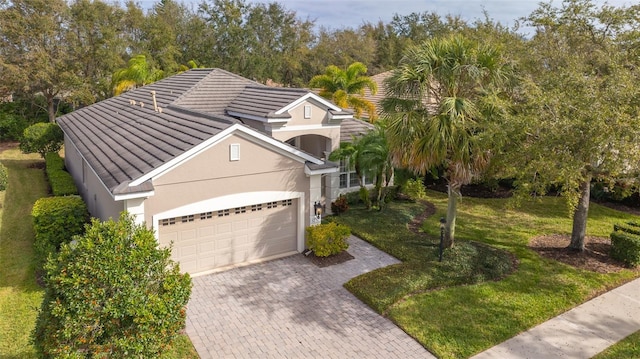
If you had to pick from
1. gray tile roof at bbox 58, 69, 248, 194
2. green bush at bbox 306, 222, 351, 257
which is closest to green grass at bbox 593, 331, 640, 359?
green bush at bbox 306, 222, 351, 257

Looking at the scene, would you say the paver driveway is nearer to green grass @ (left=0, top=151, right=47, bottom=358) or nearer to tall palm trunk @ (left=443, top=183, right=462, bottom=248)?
tall palm trunk @ (left=443, top=183, right=462, bottom=248)

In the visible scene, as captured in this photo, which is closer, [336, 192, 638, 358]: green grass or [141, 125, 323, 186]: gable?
[336, 192, 638, 358]: green grass

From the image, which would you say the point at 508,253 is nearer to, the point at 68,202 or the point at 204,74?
the point at 68,202

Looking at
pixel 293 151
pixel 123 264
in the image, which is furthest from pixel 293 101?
pixel 123 264

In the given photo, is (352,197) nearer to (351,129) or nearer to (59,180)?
(351,129)

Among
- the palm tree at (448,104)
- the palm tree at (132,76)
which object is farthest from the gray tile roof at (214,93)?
the palm tree at (448,104)

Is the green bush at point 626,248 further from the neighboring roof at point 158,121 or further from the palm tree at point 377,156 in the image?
the neighboring roof at point 158,121
